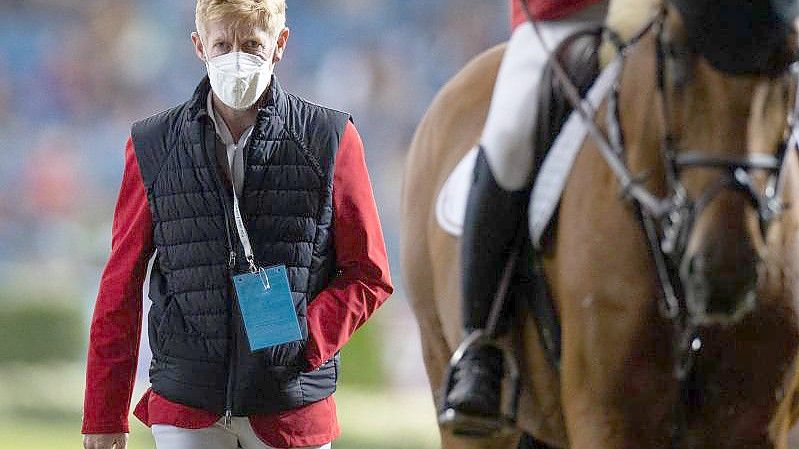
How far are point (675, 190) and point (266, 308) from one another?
1.26 meters

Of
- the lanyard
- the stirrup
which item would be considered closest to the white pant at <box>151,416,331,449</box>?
the lanyard

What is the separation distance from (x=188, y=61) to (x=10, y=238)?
2.14 meters

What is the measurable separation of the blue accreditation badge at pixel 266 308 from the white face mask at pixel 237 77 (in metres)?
0.45

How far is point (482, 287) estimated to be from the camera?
351 centimetres

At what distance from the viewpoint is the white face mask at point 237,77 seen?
3785 mm

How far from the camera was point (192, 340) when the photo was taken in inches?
150

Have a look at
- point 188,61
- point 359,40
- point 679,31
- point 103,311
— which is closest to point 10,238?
point 188,61

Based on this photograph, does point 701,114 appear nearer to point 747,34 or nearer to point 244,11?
point 747,34

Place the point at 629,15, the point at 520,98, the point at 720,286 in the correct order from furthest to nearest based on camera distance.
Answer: the point at 520,98
the point at 629,15
the point at 720,286

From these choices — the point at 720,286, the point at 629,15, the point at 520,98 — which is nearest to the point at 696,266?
the point at 720,286

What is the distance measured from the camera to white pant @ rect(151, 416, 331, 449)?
12.4 ft

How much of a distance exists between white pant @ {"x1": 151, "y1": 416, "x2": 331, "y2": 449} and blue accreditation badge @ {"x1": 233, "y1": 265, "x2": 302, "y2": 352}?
0.22 metres

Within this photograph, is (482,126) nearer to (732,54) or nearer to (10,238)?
(732,54)

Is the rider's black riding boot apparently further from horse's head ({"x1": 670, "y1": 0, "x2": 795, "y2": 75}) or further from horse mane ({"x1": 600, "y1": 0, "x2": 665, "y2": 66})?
horse's head ({"x1": 670, "y1": 0, "x2": 795, "y2": 75})
